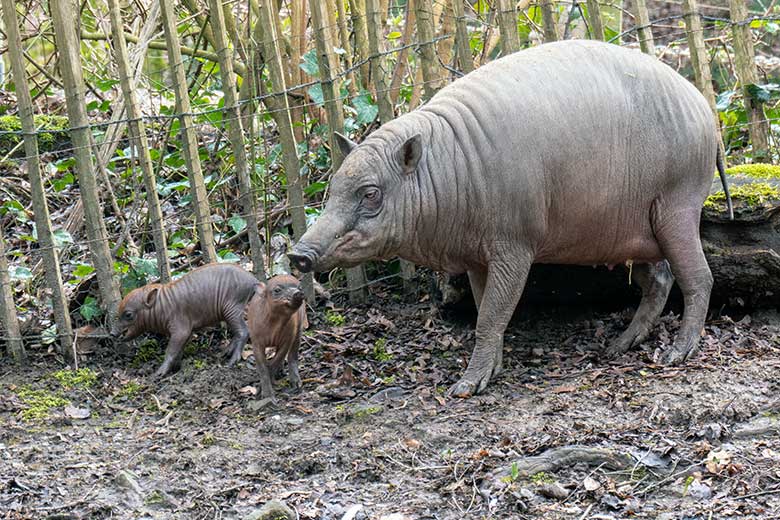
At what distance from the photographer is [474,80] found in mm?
6457

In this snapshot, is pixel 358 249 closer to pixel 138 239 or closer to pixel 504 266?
pixel 504 266

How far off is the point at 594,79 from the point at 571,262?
118 centimetres

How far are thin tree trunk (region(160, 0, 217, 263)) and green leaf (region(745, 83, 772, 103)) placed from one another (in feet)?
14.1

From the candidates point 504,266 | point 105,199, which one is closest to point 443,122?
point 504,266

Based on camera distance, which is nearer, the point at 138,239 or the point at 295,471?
the point at 295,471

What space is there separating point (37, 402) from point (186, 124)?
2102 millimetres

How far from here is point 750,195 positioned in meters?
6.94

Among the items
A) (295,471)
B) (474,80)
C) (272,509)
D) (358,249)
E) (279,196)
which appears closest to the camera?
(272,509)

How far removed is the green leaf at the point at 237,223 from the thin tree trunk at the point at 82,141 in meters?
1.26

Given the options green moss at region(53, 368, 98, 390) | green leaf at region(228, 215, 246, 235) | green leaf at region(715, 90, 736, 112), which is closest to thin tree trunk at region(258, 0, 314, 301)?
green leaf at region(228, 215, 246, 235)

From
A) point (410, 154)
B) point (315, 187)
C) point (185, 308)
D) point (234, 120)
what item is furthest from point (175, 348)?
point (410, 154)

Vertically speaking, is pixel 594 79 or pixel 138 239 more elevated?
pixel 594 79

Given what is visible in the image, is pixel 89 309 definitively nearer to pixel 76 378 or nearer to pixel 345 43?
pixel 76 378

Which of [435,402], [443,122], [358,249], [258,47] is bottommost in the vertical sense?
[435,402]
